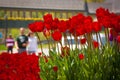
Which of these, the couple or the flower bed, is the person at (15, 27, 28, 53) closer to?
the couple

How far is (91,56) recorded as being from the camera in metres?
2.06

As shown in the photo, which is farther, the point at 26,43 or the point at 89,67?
the point at 26,43

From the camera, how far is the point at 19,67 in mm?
2332

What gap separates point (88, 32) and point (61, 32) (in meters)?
0.23

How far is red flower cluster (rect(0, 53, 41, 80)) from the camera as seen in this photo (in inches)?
89.4

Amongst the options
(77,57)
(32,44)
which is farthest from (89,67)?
(32,44)

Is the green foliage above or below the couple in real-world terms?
above

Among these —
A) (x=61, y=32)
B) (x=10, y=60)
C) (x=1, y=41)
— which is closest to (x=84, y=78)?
(x=61, y=32)

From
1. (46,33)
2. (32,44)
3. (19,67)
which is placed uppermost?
(46,33)

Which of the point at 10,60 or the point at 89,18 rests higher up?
the point at 89,18

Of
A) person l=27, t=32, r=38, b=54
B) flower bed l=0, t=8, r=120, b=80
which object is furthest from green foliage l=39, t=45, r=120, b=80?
person l=27, t=32, r=38, b=54

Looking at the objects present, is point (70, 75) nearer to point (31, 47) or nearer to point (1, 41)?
point (31, 47)

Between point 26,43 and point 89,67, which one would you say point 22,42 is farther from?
point 89,67

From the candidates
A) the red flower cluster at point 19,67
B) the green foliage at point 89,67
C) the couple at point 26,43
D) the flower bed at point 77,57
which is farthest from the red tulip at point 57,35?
the couple at point 26,43
